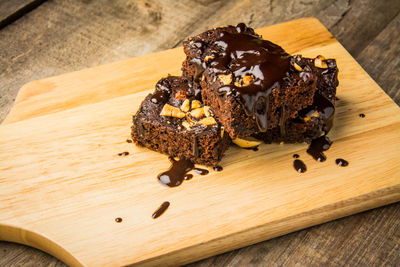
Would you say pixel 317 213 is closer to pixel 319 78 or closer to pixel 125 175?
pixel 319 78

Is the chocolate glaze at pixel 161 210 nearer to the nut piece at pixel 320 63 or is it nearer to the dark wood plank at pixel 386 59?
the nut piece at pixel 320 63

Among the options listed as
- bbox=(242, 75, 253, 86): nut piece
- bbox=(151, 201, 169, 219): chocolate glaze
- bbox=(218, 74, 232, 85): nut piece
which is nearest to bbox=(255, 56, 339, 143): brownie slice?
bbox=(242, 75, 253, 86): nut piece

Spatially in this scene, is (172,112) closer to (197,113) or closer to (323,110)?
(197,113)

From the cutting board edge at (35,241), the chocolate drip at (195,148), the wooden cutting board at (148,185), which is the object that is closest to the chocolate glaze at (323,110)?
the wooden cutting board at (148,185)

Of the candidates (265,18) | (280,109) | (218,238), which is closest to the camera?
(218,238)

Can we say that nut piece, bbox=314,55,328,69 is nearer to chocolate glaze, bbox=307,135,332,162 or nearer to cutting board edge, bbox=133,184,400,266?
chocolate glaze, bbox=307,135,332,162

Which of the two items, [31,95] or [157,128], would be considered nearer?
[157,128]

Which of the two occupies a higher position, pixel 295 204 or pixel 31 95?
pixel 295 204

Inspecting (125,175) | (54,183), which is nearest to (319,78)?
(125,175)
